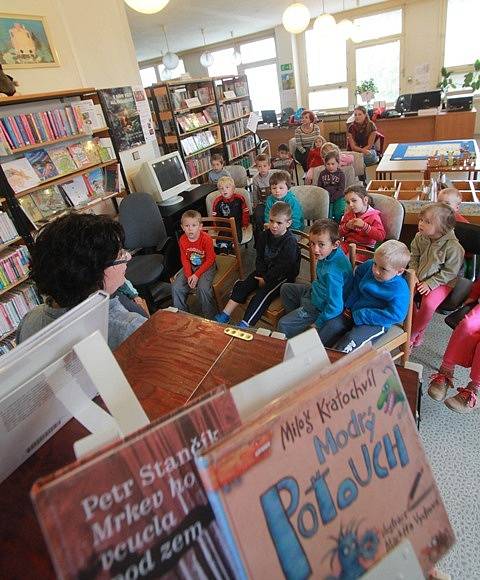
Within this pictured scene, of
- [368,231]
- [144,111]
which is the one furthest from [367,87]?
[368,231]

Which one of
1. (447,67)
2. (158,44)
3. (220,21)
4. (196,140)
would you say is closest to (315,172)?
(196,140)

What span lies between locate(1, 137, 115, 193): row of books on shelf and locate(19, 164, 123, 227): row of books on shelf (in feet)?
0.32

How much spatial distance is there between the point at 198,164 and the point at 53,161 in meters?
2.36

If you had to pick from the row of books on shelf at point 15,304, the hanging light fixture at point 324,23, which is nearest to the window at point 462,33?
the hanging light fixture at point 324,23

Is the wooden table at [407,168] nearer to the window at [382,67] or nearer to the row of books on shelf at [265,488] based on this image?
the row of books on shelf at [265,488]

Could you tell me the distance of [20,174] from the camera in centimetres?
258

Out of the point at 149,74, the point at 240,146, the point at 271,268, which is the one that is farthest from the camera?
the point at 149,74

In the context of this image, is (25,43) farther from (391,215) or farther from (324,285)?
(391,215)

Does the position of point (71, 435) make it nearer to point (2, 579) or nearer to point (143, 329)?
point (2, 579)

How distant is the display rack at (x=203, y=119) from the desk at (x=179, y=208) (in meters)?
0.82

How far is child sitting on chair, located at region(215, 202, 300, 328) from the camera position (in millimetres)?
2359

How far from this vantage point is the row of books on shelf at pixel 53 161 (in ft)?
8.41

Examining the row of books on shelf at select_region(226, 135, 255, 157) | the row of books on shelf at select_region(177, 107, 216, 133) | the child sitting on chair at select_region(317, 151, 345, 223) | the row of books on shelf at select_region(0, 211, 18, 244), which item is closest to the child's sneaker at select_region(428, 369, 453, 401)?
the child sitting on chair at select_region(317, 151, 345, 223)

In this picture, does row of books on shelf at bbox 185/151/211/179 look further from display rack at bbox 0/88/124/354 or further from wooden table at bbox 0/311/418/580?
wooden table at bbox 0/311/418/580
